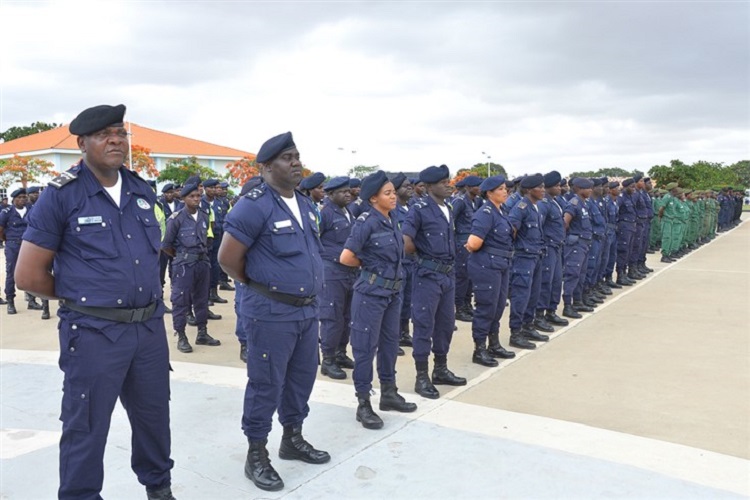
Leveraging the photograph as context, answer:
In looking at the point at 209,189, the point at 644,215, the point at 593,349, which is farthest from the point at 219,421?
the point at 644,215

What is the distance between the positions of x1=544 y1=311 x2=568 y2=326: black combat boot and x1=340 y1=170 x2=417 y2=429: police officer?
377 centimetres

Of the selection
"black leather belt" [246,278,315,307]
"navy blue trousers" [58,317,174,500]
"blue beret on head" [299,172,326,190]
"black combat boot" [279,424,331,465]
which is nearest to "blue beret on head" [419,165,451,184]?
"black leather belt" [246,278,315,307]

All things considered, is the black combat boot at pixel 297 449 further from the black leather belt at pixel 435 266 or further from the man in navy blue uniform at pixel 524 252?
the man in navy blue uniform at pixel 524 252

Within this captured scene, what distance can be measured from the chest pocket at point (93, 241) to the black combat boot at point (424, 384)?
2.89 m

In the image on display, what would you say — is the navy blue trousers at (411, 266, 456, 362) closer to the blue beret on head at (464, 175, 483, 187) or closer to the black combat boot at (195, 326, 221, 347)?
the black combat boot at (195, 326, 221, 347)

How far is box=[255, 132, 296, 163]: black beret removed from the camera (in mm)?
3412

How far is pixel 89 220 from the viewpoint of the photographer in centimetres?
265

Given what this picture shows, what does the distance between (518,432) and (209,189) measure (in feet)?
19.2

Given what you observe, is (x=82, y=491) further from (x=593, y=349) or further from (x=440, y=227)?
(x=593, y=349)

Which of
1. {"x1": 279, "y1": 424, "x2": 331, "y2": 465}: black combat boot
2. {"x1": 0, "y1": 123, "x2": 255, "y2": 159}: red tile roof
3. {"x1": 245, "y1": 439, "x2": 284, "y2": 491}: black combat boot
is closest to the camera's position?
{"x1": 245, "y1": 439, "x2": 284, "y2": 491}: black combat boot

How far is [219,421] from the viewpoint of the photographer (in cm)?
A: 430

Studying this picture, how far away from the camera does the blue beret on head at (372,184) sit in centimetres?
438

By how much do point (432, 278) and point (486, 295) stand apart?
1.10m

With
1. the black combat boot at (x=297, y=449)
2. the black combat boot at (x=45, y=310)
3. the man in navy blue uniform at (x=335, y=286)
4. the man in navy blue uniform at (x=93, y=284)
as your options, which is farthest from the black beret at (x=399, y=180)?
the black combat boot at (x=45, y=310)
